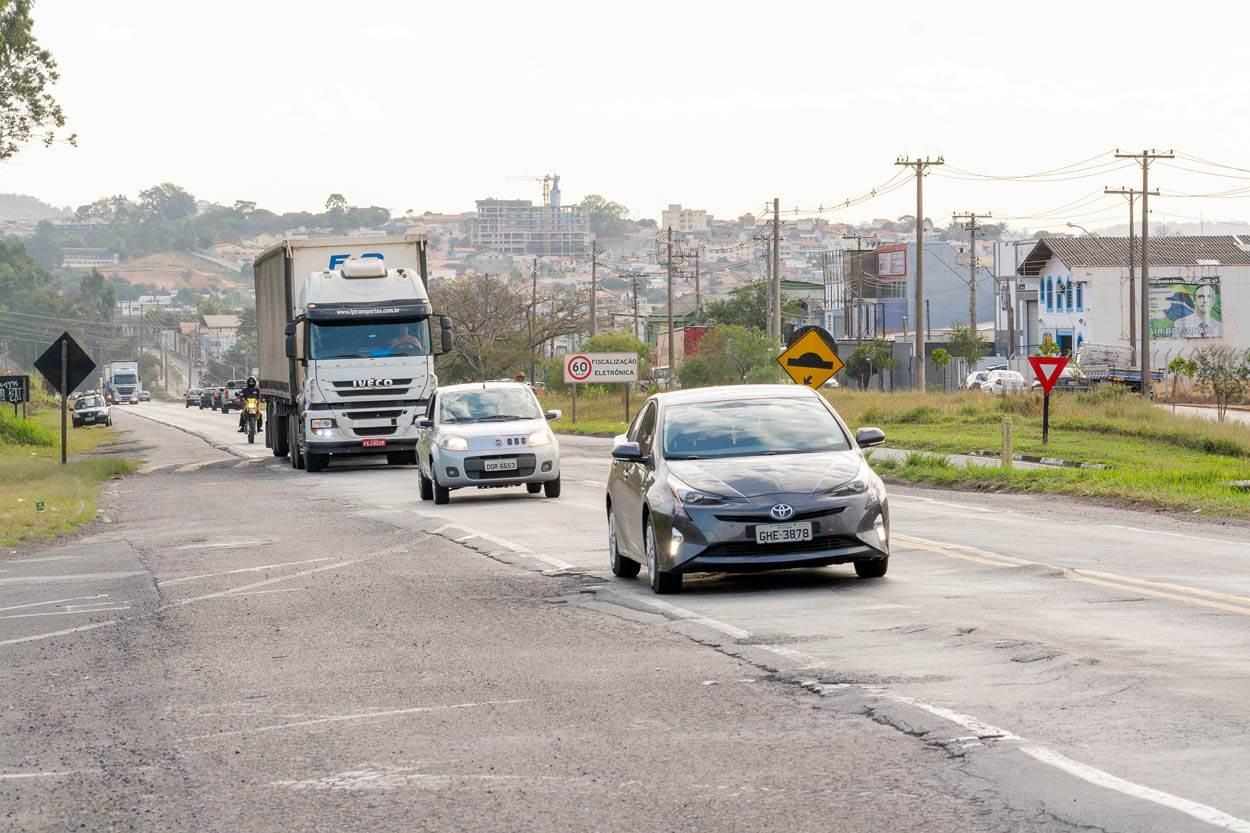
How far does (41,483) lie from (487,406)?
1032cm

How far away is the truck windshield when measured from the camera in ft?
115

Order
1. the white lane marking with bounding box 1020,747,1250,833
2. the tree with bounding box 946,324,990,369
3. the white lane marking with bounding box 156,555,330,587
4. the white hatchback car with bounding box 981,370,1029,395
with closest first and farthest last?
the white lane marking with bounding box 1020,747,1250,833 < the white lane marking with bounding box 156,555,330,587 < the white hatchback car with bounding box 981,370,1029,395 < the tree with bounding box 946,324,990,369

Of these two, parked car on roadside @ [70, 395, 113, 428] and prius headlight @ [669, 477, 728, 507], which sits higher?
prius headlight @ [669, 477, 728, 507]

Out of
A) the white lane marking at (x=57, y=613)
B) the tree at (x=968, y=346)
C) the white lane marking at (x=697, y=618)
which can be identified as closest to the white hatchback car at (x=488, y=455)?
the white lane marking at (x=57, y=613)

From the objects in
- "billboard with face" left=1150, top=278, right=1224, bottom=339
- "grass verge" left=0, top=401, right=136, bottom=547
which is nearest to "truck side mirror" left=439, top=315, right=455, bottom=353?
"grass verge" left=0, top=401, right=136, bottom=547

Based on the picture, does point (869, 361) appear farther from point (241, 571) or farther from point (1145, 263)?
point (241, 571)

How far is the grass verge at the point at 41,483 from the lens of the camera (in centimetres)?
2422

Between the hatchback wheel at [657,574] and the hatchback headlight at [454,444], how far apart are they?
11881 mm

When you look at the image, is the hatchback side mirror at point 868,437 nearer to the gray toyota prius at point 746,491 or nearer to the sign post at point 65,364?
the gray toyota prius at point 746,491

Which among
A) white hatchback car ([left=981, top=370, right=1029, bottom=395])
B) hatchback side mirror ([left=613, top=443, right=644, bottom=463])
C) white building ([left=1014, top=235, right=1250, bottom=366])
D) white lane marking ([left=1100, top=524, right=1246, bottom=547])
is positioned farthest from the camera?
white building ([left=1014, top=235, right=1250, bottom=366])

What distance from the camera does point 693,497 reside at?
13.5 m

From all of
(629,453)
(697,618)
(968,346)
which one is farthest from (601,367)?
(697,618)

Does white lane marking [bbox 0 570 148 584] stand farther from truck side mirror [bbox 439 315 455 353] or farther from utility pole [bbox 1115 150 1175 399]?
utility pole [bbox 1115 150 1175 399]

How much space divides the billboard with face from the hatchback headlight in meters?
72.5
